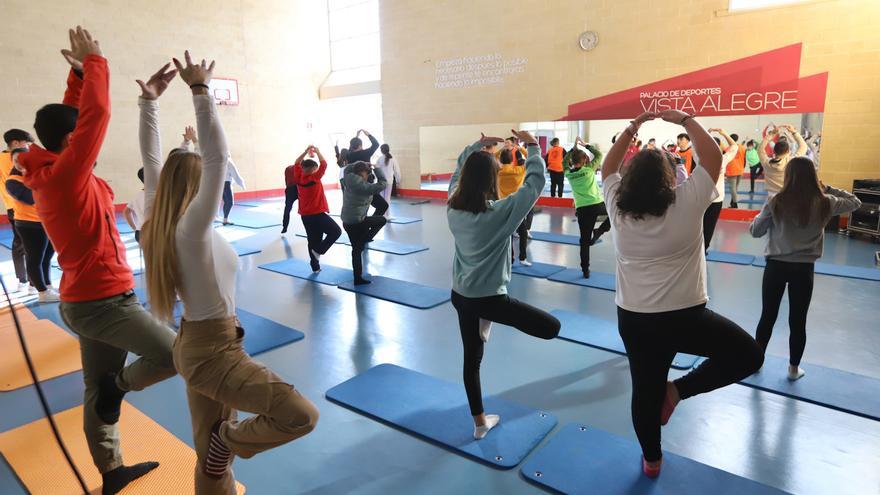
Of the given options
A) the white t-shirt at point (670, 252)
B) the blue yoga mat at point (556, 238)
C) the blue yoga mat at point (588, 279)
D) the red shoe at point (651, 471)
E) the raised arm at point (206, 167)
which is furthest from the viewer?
the blue yoga mat at point (556, 238)

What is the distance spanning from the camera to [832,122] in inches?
307

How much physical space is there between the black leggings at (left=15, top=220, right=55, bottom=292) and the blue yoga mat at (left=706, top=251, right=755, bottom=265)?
6825 mm

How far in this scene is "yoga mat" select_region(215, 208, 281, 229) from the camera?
9.35 metres

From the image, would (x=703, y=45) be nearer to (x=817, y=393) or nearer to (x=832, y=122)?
(x=832, y=122)

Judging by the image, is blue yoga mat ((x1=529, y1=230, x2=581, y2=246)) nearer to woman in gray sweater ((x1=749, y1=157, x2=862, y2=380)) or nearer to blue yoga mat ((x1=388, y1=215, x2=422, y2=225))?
blue yoga mat ((x1=388, y1=215, x2=422, y2=225))

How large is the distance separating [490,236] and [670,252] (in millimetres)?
772

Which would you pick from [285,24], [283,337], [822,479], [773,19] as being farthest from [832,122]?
[285,24]

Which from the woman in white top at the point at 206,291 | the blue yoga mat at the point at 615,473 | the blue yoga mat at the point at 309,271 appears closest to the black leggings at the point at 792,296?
the blue yoga mat at the point at 615,473

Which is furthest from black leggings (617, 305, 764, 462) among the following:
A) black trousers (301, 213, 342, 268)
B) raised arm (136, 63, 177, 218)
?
black trousers (301, 213, 342, 268)

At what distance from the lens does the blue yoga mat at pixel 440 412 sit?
263 cm

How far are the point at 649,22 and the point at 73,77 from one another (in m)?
9.05

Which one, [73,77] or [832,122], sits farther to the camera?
[832,122]

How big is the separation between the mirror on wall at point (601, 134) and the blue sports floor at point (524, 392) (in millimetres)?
2478

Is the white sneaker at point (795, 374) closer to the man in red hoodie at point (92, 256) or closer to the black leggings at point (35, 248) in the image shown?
the man in red hoodie at point (92, 256)
